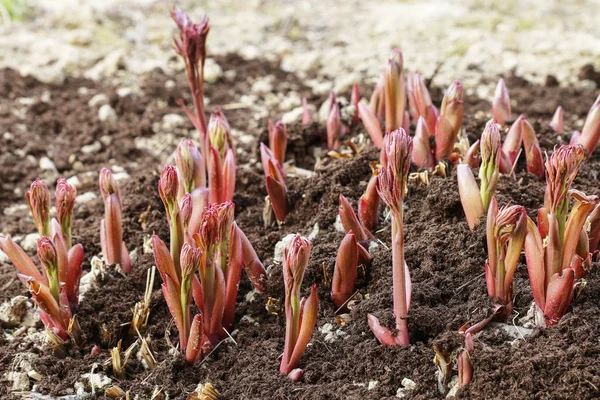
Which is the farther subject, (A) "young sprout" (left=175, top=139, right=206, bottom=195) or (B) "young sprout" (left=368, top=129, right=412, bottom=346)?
(A) "young sprout" (left=175, top=139, right=206, bottom=195)

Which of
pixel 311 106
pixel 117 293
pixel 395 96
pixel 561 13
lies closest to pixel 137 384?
pixel 117 293

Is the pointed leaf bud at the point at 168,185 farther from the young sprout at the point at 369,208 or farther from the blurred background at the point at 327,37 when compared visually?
the blurred background at the point at 327,37

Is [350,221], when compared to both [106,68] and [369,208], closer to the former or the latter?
[369,208]

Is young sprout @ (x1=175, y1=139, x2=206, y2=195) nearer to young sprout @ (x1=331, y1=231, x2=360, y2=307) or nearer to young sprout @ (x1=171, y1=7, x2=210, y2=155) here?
young sprout @ (x1=171, y1=7, x2=210, y2=155)

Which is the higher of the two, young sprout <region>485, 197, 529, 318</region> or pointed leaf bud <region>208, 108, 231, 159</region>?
pointed leaf bud <region>208, 108, 231, 159</region>

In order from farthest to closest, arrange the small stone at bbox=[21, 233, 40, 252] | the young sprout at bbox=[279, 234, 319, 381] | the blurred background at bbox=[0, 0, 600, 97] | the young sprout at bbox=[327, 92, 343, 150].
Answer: the blurred background at bbox=[0, 0, 600, 97] < the young sprout at bbox=[327, 92, 343, 150] < the small stone at bbox=[21, 233, 40, 252] < the young sprout at bbox=[279, 234, 319, 381]

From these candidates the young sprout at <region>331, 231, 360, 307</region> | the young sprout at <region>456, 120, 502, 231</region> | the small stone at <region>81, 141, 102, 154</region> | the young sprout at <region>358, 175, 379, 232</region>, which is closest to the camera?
the young sprout at <region>331, 231, 360, 307</region>

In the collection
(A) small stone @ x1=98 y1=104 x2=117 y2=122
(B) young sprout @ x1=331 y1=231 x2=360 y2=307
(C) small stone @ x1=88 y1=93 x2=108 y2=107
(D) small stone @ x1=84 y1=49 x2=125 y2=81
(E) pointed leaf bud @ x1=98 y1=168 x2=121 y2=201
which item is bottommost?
(B) young sprout @ x1=331 y1=231 x2=360 y2=307

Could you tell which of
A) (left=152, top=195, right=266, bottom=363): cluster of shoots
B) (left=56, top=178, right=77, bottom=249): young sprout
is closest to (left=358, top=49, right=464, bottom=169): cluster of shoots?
(left=152, top=195, right=266, bottom=363): cluster of shoots
